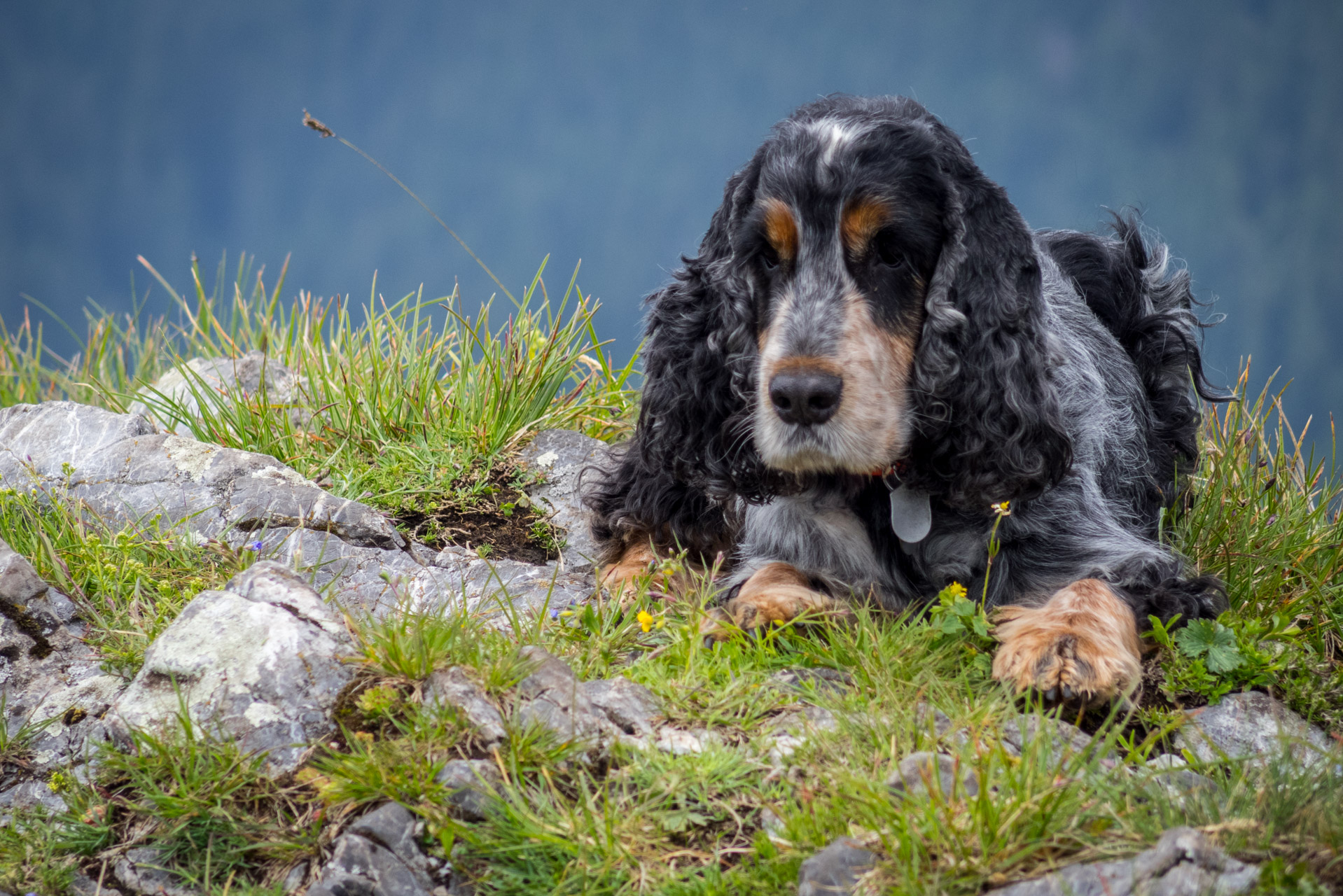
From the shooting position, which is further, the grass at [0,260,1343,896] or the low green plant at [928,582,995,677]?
the low green plant at [928,582,995,677]

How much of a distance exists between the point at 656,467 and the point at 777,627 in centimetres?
102

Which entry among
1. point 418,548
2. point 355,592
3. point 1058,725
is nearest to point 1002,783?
point 1058,725

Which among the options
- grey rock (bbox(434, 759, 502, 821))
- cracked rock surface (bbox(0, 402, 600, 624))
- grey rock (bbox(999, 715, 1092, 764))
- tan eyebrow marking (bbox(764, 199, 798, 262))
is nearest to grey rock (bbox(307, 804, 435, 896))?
grey rock (bbox(434, 759, 502, 821))

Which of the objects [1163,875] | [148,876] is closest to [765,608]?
[1163,875]

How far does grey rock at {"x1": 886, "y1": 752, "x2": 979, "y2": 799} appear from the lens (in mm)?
2359

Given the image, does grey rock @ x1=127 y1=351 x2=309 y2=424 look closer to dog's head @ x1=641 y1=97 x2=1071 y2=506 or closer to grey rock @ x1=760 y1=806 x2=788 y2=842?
dog's head @ x1=641 y1=97 x2=1071 y2=506

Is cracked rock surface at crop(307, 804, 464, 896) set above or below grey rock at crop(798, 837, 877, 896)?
below

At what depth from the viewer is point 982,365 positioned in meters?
3.41

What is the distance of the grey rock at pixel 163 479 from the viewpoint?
4.40 m

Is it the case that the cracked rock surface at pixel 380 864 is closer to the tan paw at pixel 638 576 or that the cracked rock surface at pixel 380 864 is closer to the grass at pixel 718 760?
the grass at pixel 718 760

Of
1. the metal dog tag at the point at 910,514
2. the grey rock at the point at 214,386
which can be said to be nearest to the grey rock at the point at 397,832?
the metal dog tag at the point at 910,514

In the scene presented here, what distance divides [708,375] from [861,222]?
0.88 m

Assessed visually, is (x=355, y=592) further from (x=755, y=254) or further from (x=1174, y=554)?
(x=1174, y=554)

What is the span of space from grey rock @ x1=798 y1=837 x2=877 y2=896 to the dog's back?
2889 mm
